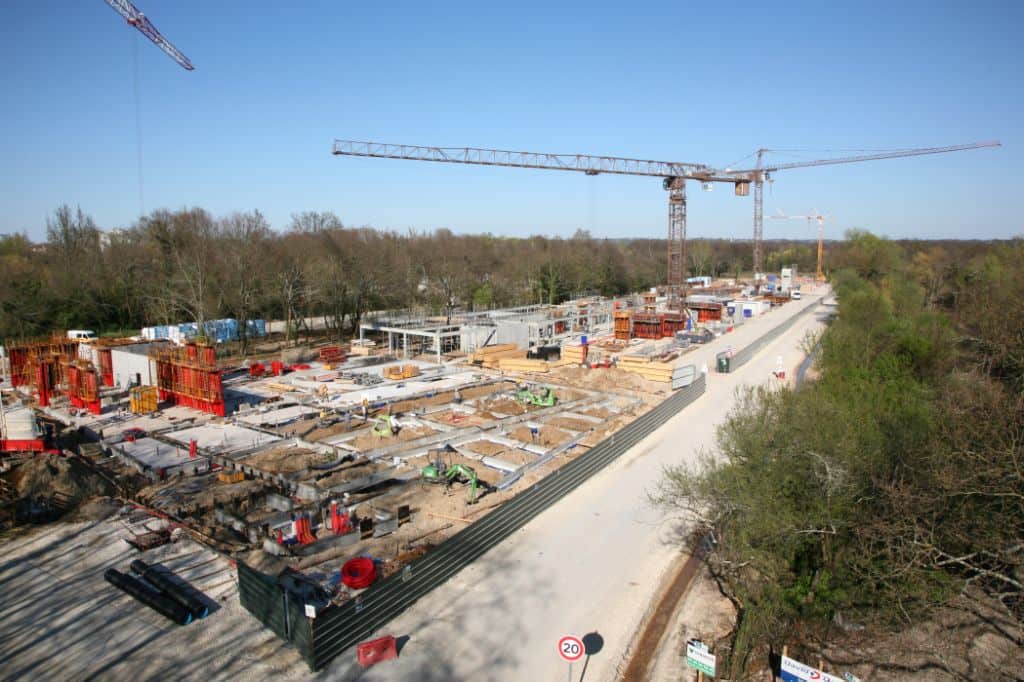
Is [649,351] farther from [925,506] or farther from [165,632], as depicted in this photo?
[165,632]

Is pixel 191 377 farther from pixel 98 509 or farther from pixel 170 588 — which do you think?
pixel 170 588

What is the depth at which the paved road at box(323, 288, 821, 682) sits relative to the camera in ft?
26.5

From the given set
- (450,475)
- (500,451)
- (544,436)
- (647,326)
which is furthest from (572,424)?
(647,326)

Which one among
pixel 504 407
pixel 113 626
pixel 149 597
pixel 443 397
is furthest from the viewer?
pixel 443 397

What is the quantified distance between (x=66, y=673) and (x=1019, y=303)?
24.6 metres

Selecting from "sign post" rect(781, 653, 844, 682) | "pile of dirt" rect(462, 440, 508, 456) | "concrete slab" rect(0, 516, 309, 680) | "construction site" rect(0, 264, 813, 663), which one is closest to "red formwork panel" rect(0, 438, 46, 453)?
"construction site" rect(0, 264, 813, 663)

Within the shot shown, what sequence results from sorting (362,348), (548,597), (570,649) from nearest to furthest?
(570,649), (548,597), (362,348)

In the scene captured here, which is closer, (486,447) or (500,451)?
(500,451)

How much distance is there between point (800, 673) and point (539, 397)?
1433cm

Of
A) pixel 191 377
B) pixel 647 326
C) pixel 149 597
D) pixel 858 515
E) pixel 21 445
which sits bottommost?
pixel 149 597

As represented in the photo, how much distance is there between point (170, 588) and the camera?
9.33 metres

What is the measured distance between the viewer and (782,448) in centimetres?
899

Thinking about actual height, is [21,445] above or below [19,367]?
below

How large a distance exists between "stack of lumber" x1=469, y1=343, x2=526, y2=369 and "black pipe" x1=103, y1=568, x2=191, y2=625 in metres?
19.0
